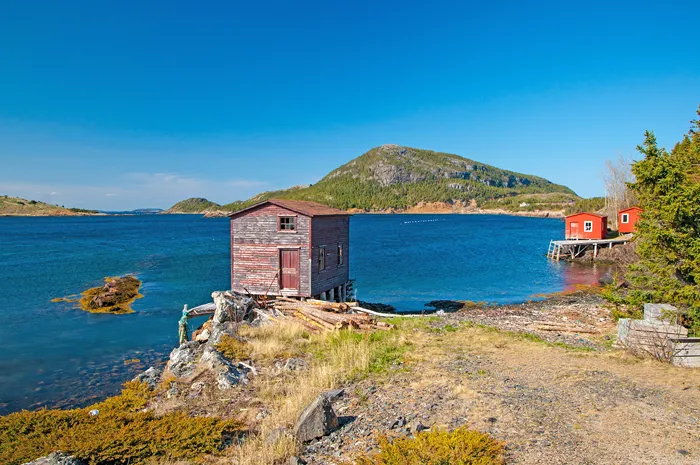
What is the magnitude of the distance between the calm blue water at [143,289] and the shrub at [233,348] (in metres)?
5.22

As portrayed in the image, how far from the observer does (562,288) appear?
4334cm

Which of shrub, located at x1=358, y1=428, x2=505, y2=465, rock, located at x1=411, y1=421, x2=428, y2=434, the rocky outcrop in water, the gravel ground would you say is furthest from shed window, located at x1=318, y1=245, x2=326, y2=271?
shrub, located at x1=358, y1=428, x2=505, y2=465

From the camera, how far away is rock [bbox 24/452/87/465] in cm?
902

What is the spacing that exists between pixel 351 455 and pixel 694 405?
8.29m

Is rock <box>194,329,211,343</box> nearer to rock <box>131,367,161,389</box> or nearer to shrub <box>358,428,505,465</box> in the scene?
rock <box>131,367,161,389</box>

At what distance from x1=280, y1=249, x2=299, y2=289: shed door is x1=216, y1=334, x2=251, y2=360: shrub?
25.5 ft

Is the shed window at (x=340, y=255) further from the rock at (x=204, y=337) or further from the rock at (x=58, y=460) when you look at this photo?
the rock at (x=58, y=460)

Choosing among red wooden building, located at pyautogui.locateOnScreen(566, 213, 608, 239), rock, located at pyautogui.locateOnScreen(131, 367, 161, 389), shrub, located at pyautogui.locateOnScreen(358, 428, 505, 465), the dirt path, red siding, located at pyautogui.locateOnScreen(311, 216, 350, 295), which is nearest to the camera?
shrub, located at pyautogui.locateOnScreen(358, 428, 505, 465)

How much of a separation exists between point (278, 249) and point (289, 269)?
1.37 m

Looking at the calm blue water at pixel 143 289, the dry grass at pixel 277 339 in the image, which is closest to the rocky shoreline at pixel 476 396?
the dry grass at pixel 277 339

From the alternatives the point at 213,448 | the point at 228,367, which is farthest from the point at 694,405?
the point at 228,367

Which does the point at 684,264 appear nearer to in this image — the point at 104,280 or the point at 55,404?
the point at 55,404

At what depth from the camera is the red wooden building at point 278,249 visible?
26.8 metres

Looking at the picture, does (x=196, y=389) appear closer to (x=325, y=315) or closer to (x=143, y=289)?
(x=325, y=315)
